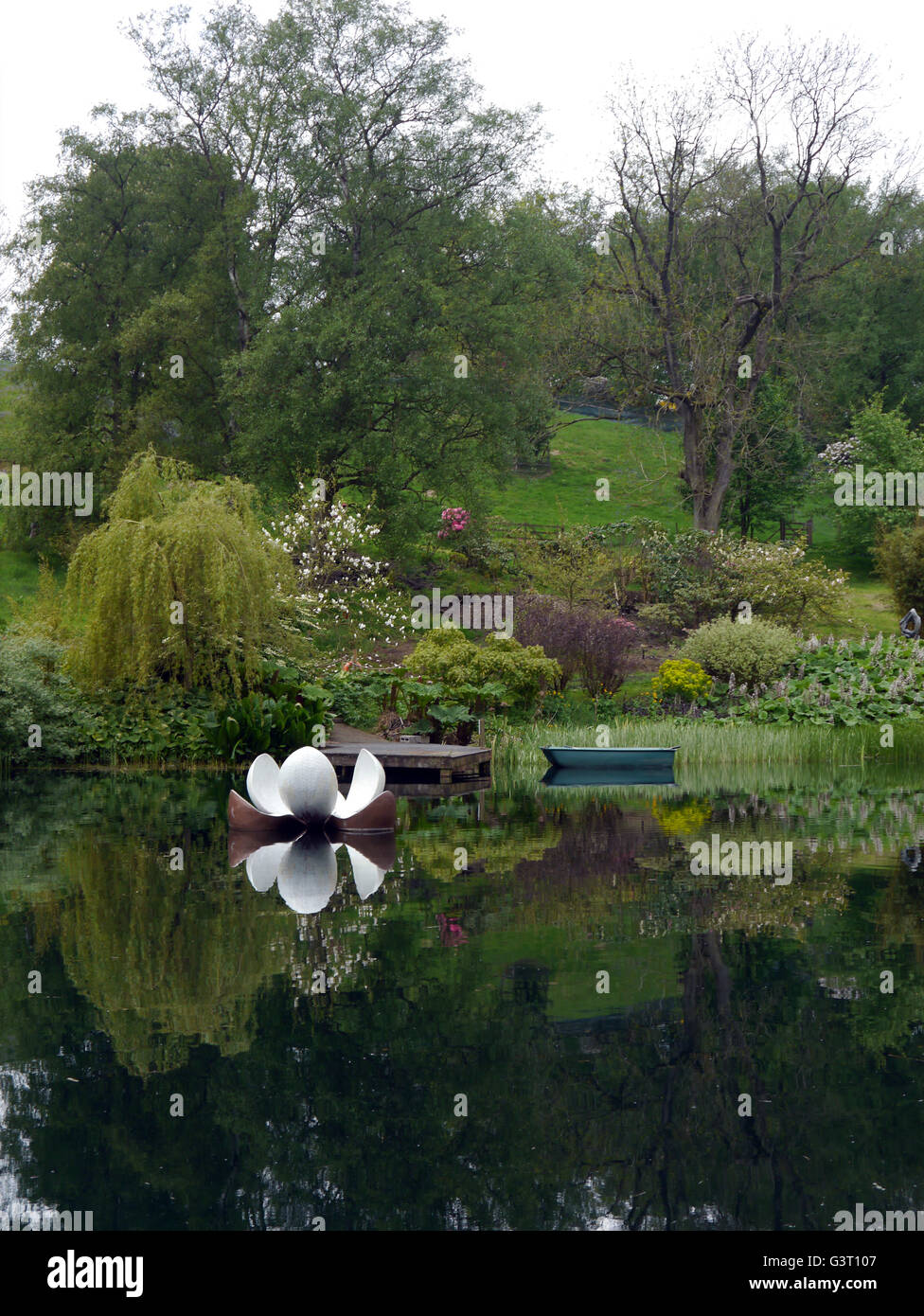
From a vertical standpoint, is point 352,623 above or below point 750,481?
below

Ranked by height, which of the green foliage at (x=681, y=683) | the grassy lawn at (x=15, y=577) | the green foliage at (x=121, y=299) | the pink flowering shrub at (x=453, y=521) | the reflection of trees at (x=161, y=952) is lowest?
the reflection of trees at (x=161, y=952)

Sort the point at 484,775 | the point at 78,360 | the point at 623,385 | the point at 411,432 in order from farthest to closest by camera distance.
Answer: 1. the point at 623,385
2. the point at 78,360
3. the point at 411,432
4. the point at 484,775

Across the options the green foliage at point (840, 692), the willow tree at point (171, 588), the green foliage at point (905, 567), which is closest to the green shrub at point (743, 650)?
the green foliage at point (840, 692)

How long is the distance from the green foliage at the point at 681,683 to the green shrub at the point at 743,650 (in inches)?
14.6

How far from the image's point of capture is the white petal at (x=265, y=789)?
12.9 meters

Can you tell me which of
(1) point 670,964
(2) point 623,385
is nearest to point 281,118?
(2) point 623,385

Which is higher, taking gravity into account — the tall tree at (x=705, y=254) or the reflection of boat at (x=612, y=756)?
the tall tree at (x=705, y=254)

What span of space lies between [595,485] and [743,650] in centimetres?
2362

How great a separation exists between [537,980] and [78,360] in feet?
Answer: 98.2

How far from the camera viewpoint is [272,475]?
31141 millimetres
